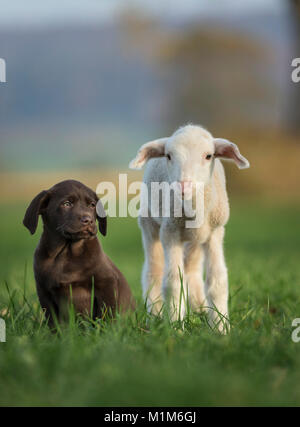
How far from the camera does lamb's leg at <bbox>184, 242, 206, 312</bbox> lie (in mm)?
5621

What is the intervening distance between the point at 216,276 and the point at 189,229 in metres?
0.46

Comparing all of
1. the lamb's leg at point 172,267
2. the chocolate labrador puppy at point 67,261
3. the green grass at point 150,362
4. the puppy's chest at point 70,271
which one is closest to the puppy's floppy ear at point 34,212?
the chocolate labrador puppy at point 67,261

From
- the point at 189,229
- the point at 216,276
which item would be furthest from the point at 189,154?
the point at 216,276

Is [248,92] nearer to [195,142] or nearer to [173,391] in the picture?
[195,142]

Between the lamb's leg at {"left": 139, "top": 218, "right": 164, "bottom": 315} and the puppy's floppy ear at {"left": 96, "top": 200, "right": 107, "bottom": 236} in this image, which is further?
the lamb's leg at {"left": 139, "top": 218, "right": 164, "bottom": 315}

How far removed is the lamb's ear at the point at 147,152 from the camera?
4797mm

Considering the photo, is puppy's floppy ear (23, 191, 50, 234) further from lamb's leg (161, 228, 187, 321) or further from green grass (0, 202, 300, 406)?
lamb's leg (161, 228, 187, 321)

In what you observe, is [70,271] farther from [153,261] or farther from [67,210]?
[153,261]

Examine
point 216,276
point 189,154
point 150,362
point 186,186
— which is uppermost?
point 189,154

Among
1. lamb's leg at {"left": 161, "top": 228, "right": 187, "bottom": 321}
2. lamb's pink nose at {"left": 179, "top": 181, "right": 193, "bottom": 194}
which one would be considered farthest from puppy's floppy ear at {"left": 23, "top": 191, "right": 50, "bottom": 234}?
lamb's leg at {"left": 161, "top": 228, "right": 187, "bottom": 321}

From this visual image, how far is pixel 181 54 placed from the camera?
28.0m

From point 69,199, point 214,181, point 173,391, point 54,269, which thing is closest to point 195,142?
point 214,181

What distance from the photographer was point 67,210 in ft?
14.2

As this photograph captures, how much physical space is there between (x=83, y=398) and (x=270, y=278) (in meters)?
4.53
